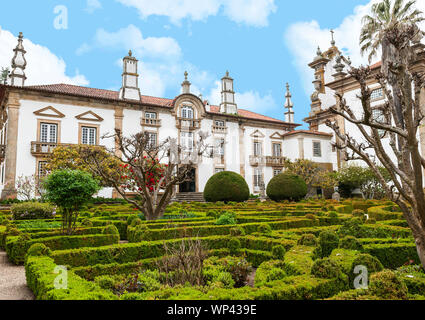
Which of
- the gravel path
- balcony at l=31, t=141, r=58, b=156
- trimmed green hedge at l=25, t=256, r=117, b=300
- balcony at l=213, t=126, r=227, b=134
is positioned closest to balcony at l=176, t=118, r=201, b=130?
balcony at l=213, t=126, r=227, b=134

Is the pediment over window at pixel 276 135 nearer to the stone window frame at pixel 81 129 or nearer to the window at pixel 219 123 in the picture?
the window at pixel 219 123

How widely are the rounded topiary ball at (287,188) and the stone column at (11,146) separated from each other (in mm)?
18408

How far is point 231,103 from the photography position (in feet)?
111

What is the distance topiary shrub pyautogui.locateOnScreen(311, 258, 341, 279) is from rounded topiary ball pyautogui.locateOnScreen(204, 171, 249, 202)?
18.3m

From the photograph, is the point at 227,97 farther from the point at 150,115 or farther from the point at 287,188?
the point at 287,188

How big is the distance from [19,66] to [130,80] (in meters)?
8.44

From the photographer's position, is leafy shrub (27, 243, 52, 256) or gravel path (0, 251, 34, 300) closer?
gravel path (0, 251, 34, 300)

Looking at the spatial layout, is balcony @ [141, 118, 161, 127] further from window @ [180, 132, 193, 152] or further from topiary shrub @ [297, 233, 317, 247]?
topiary shrub @ [297, 233, 317, 247]

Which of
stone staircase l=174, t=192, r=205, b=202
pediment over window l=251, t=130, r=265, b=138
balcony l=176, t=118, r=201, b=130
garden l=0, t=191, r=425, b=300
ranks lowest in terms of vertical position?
garden l=0, t=191, r=425, b=300

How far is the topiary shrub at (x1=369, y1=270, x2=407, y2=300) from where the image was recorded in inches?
141

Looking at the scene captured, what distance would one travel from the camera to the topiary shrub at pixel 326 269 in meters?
4.50

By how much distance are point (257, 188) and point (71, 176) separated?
25.0 meters

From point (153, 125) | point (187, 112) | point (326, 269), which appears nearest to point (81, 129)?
point (153, 125)
